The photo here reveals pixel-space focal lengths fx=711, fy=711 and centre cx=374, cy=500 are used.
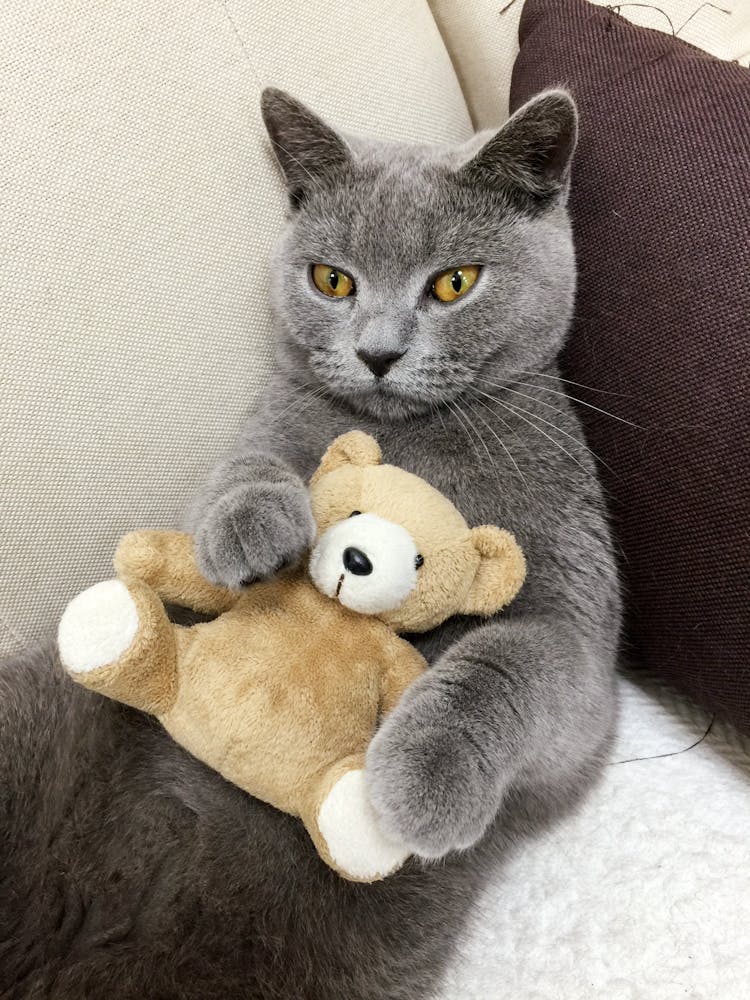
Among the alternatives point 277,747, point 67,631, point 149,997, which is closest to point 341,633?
Answer: point 277,747

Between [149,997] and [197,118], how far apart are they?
100cm

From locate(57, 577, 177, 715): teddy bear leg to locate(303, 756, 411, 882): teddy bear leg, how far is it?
0.18 metres

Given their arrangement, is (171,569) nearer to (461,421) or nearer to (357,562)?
(357,562)

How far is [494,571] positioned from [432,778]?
20 centimetres

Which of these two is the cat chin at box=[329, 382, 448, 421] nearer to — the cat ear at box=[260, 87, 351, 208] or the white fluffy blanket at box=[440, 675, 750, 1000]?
the cat ear at box=[260, 87, 351, 208]

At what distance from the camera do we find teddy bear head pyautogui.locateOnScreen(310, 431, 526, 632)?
609 millimetres

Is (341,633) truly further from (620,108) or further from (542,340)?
(620,108)

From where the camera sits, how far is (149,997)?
0.62 metres

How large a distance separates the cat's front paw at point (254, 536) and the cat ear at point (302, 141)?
0.49 m

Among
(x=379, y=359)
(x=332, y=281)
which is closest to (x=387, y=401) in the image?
(x=379, y=359)

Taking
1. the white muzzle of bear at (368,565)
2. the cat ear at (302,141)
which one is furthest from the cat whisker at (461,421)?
the cat ear at (302,141)

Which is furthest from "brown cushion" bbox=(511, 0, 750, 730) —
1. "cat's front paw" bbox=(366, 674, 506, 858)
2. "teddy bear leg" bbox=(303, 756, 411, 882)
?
"teddy bear leg" bbox=(303, 756, 411, 882)

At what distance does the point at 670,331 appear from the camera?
81 cm

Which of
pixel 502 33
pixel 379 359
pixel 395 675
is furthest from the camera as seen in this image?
pixel 502 33
